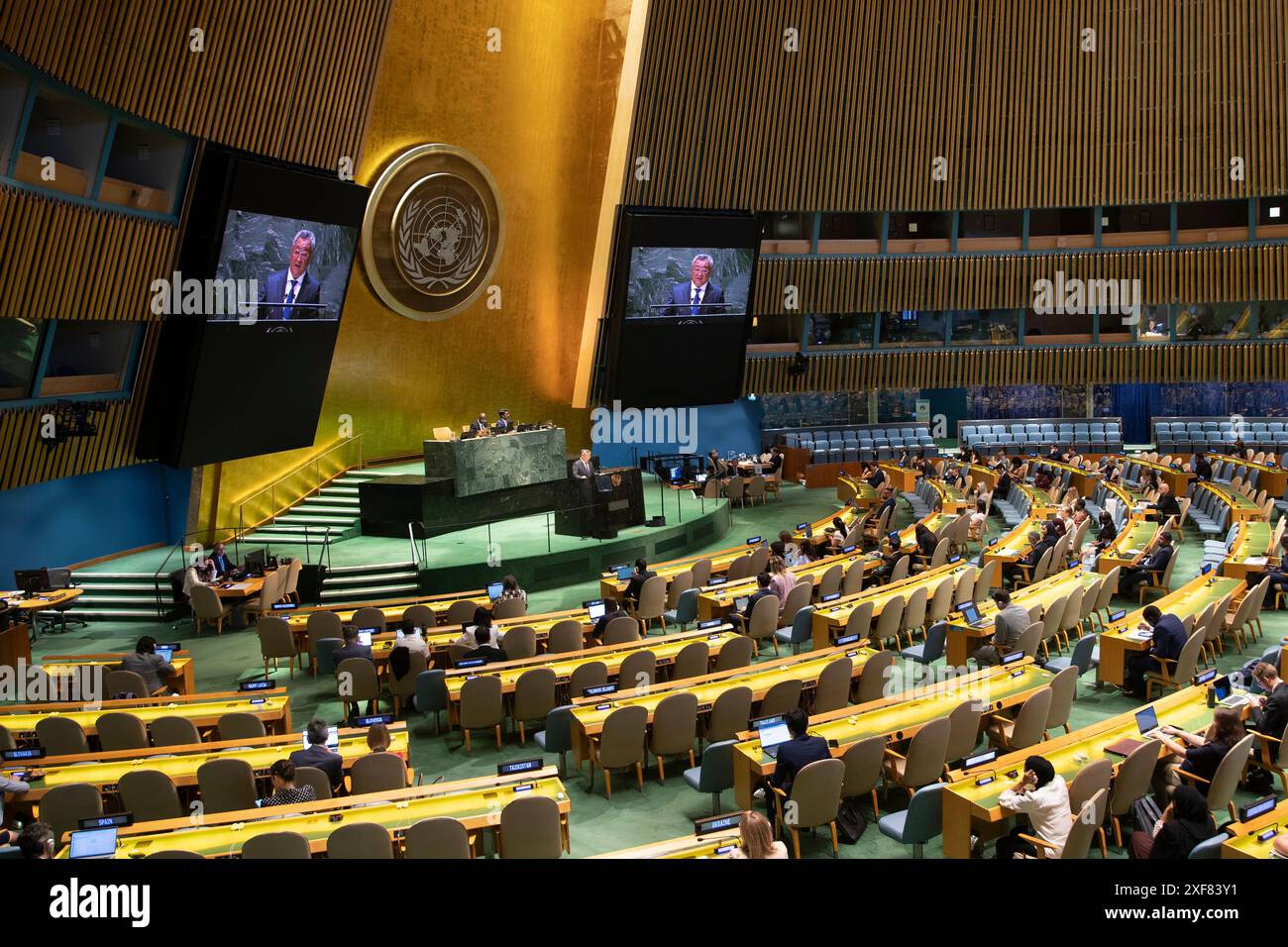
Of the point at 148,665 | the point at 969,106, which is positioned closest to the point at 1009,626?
the point at 148,665

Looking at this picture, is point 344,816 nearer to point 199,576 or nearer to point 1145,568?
point 199,576

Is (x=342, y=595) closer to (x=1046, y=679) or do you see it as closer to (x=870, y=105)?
(x=1046, y=679)

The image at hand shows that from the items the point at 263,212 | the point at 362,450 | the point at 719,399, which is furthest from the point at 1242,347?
the point at 263,212

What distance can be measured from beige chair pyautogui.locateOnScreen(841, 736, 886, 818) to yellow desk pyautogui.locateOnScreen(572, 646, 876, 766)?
148cm

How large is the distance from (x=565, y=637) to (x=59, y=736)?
4.59 metres

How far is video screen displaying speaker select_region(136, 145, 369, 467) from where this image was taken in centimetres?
1515

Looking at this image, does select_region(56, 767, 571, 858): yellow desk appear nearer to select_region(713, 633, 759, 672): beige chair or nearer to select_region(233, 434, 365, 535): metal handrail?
select_region(713, 633, 759, 672): beige chair

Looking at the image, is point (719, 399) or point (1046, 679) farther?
point (719, 399)

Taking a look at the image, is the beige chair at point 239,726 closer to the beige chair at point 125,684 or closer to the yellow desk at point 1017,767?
the beige chair at point 125,684

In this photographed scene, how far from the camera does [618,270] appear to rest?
23.0 m

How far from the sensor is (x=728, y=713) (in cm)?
840

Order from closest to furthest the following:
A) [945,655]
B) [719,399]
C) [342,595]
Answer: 1. [945,655]
2. [342,595]
3. [719,399]

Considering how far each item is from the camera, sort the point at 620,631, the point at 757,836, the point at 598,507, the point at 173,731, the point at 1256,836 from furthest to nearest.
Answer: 1. the point at 598,507
2. the point at 620,631
3. the point at 173,731
4. the point at 1256,836
5. the point at 757,836
